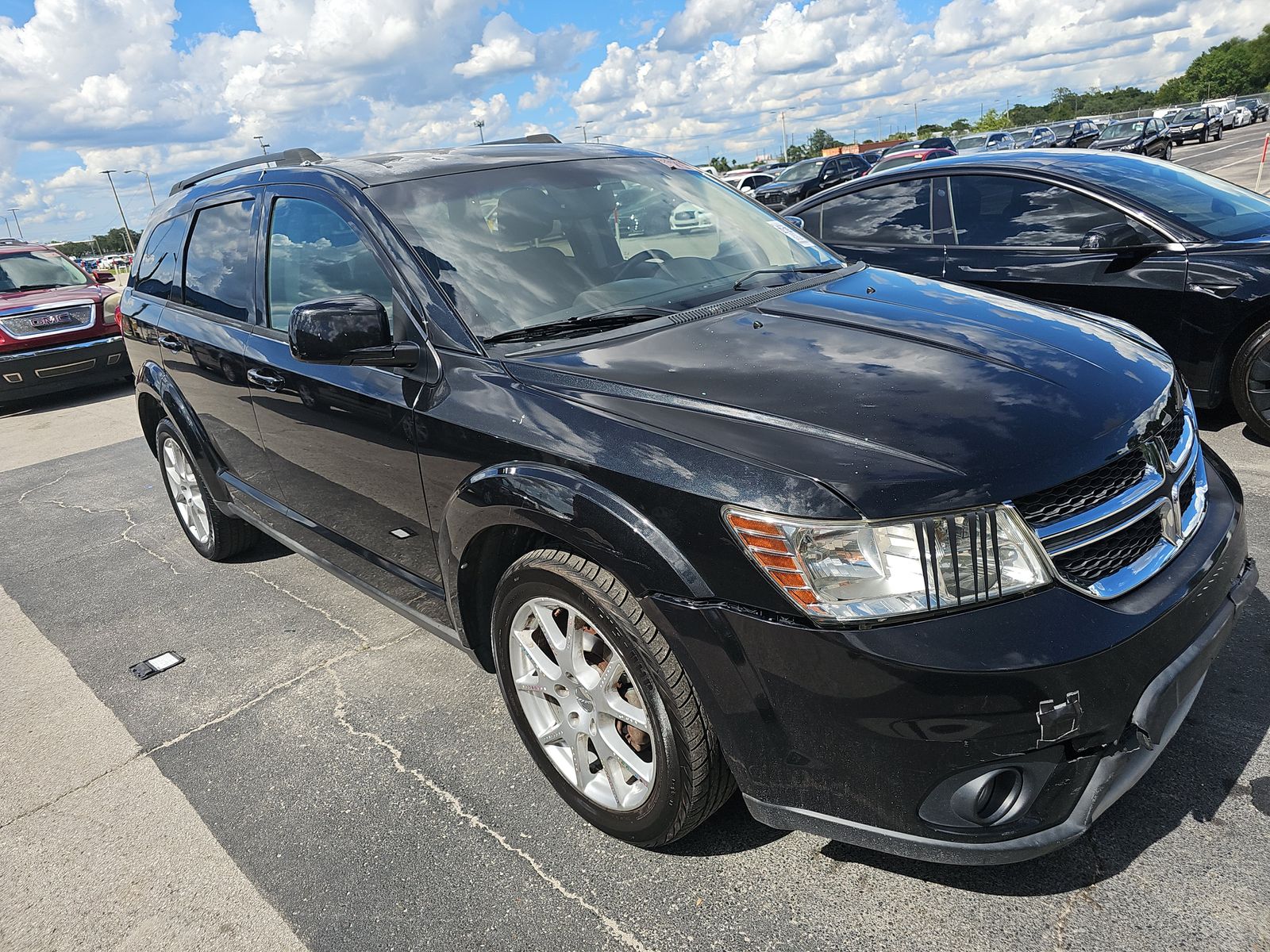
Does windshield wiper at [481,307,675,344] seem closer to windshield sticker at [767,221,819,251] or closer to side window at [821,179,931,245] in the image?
windshield sticker at [767,221,819,251]

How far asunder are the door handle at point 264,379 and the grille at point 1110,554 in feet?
8.72

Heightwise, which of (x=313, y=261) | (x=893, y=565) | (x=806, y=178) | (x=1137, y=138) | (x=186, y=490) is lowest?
(x=186, y=490)

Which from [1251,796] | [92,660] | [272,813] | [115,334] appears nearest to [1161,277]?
[1251,796]

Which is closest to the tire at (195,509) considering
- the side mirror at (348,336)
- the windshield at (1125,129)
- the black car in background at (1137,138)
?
the side mirror at (348,336)

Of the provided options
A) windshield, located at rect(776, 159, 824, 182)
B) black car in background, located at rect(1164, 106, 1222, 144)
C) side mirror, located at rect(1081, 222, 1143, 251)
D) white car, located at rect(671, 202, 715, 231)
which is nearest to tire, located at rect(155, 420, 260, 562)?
white car, located at rect(671, 202, 715, 231)

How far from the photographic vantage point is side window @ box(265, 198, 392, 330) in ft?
9.52

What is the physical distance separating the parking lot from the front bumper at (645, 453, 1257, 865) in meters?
0.32

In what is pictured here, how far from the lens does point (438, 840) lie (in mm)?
2539

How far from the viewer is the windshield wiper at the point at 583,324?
102 inches

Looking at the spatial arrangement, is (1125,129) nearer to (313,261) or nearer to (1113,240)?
(1113,240)

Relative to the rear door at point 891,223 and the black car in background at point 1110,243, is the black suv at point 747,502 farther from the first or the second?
the rear door at point 891,223

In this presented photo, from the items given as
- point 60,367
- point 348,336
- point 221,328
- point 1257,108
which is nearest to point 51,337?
point 60,367

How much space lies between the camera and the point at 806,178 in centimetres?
2780

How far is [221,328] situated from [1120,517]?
133 inches
